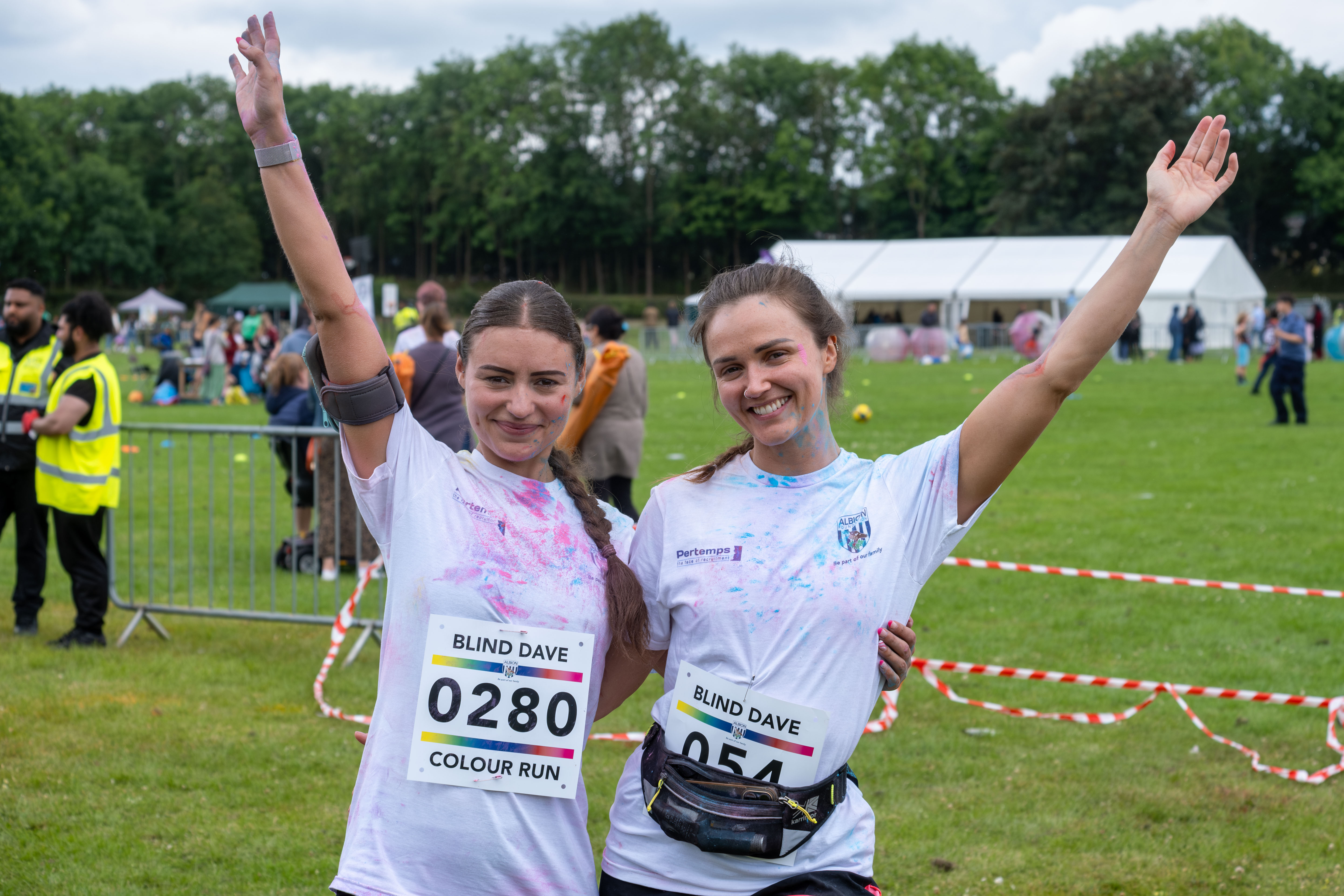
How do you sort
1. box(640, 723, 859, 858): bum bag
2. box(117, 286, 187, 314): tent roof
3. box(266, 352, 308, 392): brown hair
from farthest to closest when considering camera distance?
box(117, 286, 187, 314): tent roof → box(266, 352, 308, 392): brown hair → box(640, 723, 859, 858): bum bag

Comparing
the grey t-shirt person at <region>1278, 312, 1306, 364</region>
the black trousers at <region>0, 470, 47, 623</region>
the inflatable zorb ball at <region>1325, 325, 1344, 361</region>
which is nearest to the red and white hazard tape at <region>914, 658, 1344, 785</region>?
the black trousers at <region>0, 470, 47, 623</region>

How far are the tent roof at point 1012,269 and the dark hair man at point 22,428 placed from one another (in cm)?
3501

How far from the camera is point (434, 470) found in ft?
7.64

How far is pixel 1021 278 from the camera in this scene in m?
41.4

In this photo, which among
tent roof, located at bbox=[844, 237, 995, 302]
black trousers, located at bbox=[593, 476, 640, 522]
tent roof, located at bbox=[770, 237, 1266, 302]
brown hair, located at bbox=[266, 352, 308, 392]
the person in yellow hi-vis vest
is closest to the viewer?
the person in yellow hi-vis vest

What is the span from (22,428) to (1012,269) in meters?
38.8

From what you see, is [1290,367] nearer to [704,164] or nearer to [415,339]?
[415,339]

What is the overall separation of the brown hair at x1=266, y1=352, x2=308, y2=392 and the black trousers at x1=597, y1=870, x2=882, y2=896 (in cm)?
787

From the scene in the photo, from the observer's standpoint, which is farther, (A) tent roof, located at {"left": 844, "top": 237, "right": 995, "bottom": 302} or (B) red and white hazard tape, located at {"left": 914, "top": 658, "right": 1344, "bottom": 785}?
(A) tent roof, located at {"left": 844, "top": 237, "right": 995, "bottom": 302}

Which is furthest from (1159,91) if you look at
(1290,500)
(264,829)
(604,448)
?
(264,829)

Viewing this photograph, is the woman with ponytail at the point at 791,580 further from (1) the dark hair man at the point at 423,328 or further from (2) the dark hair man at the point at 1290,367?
(2) the dark hair man at the point at 1290,367

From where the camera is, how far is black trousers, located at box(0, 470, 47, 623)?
7480 mm

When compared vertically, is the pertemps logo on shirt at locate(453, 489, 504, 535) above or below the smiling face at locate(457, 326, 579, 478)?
below

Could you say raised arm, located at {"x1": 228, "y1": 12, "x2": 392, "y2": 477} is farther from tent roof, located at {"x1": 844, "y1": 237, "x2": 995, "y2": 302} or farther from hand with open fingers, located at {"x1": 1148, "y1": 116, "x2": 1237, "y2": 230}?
tent roof, located at {"x1": 844, "y1": 237, "x2": 995, "y2": 302}
